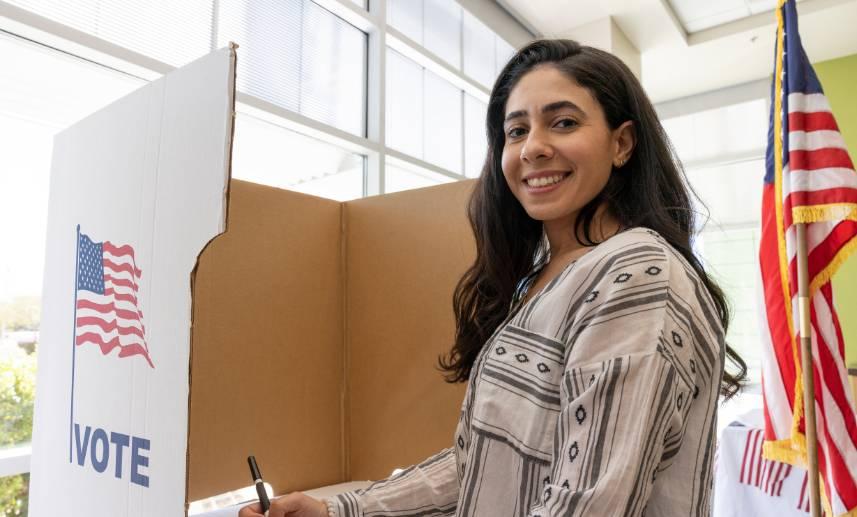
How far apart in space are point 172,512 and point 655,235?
20.5 inches

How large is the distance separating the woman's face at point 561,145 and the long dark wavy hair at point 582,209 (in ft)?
0.06

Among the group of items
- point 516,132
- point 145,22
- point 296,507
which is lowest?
point 296,507

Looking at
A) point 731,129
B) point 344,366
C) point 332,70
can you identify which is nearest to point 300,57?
point 332,70

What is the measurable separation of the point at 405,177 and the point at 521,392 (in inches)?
93.1

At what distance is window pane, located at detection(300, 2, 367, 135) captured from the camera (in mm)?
2391

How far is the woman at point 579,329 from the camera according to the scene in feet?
1.68

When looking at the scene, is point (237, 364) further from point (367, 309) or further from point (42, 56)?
point (42, 56)

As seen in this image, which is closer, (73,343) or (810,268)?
(73,343)

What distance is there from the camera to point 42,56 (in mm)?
1546

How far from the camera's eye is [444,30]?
3.17m

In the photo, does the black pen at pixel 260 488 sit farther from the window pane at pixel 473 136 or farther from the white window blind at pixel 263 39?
the window pane at pixel 473 136

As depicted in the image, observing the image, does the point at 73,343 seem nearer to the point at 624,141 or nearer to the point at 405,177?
the point at 624,141

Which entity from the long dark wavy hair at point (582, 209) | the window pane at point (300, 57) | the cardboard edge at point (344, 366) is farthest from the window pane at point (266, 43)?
the long dark wavy hair at point (582, 209)

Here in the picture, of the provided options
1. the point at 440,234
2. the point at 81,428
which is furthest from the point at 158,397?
the point at 440,234
